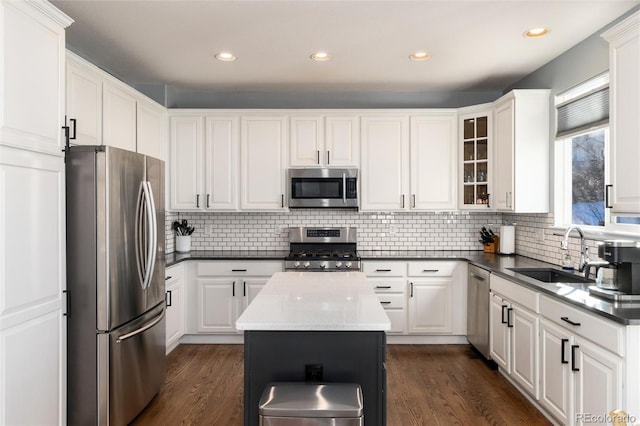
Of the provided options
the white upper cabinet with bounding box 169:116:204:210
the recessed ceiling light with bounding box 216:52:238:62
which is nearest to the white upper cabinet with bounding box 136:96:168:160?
the white upper cabinet with bounding box 169:116:204:210

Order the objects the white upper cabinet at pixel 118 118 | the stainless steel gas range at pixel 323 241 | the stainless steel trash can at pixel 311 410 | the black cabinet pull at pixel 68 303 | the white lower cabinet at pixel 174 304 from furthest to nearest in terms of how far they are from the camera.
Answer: the stainless steel gas range at pixel 323 241
the white lower cabinet at pixel 174 304
the white upper cabinet at pixel 118 118
the black cabinet pull at pixel 68 303
the stainless steel trash can at pixel 311 410

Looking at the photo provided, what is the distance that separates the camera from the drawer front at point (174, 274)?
404 cm

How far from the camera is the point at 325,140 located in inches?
187

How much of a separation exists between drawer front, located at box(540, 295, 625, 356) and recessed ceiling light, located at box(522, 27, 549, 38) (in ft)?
6.32

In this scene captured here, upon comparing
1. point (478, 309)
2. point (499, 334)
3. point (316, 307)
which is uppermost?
point (316, 307)

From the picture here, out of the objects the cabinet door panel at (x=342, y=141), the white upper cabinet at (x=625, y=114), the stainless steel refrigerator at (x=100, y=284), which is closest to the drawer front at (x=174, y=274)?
the stainless steel refrigerator at (x=100, y=284)

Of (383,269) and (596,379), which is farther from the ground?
(383,269)

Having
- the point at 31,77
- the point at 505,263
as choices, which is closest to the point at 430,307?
the point at 505,263

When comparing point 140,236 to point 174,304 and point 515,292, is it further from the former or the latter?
point 515,292

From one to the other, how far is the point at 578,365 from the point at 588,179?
1738 mm

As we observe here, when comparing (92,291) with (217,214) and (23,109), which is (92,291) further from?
(217,214)

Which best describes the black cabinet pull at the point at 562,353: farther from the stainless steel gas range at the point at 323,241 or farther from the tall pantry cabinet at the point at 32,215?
the tall pantry cabinet at the point at 32,215

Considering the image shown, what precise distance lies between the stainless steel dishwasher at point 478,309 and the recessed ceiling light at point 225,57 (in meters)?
2.96

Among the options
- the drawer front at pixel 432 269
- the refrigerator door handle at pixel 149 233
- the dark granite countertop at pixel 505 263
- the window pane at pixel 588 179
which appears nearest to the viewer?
the dark granite countertop at pixel 505 263
